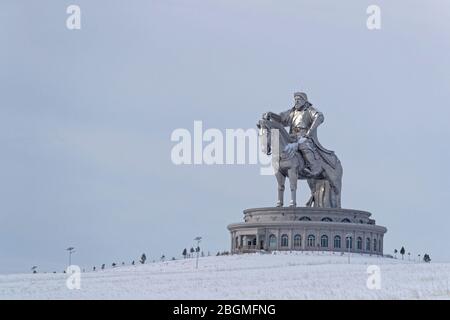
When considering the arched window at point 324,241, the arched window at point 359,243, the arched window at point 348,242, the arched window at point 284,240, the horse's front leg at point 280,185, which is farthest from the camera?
the arched window at point 359,243

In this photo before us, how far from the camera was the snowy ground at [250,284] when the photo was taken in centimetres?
4272

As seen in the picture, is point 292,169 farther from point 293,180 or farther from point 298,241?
point 298,241

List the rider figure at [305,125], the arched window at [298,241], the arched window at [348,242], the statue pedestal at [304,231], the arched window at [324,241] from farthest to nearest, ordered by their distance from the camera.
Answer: the arched window at [348,242]
the rider figure at [305,125]
the arched window at [324,241]
the arched window at [298,241]
the statue pedestal at [304,231]

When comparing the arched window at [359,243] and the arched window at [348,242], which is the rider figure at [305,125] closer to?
the arched window at [348,242]

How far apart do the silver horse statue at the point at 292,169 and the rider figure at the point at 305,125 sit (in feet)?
1.46

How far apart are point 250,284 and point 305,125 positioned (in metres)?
37.2

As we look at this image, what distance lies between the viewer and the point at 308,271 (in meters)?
55.8

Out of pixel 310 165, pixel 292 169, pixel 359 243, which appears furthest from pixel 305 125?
pixel 359 243

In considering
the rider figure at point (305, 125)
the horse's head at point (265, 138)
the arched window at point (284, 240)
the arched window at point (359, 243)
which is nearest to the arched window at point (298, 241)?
the arched window at point (284, 240)

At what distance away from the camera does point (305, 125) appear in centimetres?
8444

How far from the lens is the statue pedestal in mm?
81625

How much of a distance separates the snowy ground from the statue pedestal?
648 inches
